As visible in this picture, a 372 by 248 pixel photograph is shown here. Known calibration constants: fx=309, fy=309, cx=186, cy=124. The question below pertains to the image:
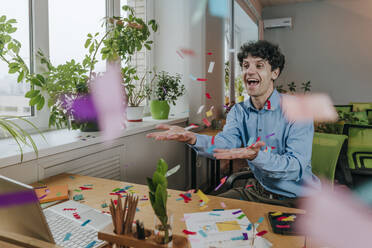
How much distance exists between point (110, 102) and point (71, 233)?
1.16 m

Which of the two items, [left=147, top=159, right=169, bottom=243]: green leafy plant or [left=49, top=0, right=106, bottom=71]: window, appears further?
[left=49, top=0, right=106, bottom=71]: window

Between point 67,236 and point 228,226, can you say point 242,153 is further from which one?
point 67,236

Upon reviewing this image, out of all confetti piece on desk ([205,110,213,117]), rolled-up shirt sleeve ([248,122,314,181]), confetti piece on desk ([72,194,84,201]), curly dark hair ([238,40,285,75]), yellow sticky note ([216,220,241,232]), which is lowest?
yellow sticky note ([216,220,241,232])

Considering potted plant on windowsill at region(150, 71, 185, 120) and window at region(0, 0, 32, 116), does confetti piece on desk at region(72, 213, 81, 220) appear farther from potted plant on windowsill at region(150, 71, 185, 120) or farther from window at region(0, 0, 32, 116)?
potted plant on windowsill at region(150, 71, 185, 120)

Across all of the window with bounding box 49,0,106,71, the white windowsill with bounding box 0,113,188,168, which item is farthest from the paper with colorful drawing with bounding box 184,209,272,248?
the window with bounding box 49,0,106,71

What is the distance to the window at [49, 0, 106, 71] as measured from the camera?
81.7 inches

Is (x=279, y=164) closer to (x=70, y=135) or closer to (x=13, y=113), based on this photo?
(x=70, y=135)

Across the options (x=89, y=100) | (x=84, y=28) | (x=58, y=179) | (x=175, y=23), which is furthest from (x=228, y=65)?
(x=58, y=179)

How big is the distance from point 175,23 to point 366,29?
5.17 m

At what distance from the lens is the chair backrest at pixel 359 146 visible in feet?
8.41

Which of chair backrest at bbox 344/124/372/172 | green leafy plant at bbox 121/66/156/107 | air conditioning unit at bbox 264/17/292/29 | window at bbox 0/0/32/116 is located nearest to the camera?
window at bbox 0/0/32/116

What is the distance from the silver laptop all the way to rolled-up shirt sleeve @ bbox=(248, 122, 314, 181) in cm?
80

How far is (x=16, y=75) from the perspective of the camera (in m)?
1.84

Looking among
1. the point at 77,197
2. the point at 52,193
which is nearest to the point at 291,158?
the point at 77,197
